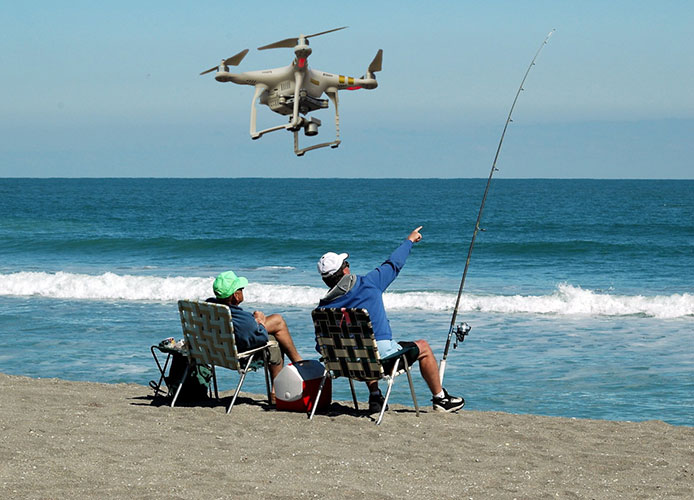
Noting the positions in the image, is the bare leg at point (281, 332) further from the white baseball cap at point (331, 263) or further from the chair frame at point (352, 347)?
the white baseball cap at point (331, 263)

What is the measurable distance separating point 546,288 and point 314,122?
13996mm

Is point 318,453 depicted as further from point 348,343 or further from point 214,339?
point 214,339

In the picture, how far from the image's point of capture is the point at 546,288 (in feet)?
61.3

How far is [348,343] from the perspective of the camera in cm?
588

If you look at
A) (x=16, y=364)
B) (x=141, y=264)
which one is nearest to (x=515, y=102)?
(x=16, y=364)

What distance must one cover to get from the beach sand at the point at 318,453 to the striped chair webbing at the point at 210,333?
1.29ft

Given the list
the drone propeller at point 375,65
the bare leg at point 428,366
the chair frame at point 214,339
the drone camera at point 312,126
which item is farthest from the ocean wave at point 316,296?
the drone camera at point 312,126

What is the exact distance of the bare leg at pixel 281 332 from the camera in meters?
6.39

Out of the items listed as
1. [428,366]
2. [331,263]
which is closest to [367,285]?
[331,263]

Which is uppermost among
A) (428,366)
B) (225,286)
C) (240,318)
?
(225,286)

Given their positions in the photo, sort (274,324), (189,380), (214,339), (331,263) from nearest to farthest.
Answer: (331,263) < (214,339) < (274,324) < (189,380)

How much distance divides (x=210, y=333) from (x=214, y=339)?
0.17 ft

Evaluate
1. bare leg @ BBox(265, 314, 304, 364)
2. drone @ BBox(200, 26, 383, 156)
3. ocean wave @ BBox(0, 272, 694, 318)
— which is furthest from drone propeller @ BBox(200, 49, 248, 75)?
ocean wave @ BBox(0, 272, 694, 318)

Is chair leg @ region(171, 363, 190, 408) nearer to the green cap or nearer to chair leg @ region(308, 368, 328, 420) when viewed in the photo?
the green cap
